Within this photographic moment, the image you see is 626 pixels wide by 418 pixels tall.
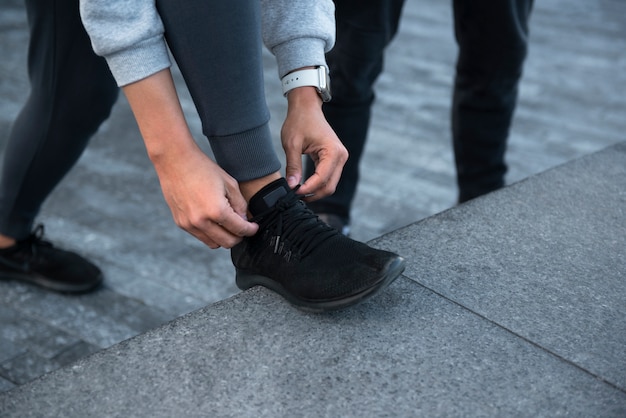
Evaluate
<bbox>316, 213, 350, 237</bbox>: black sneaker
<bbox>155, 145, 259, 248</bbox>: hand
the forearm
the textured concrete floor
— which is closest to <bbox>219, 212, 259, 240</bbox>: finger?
<bbox>155, 145, 259, 248</bbox>: hand

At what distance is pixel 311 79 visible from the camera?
1259 millimetres

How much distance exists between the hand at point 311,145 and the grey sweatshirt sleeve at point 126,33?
28cm

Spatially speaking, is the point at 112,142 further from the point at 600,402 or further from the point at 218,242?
the point at 600,402

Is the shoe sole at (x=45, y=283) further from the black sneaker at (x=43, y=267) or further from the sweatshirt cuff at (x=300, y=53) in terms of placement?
the sweatshirt cuff at (x=300, y=53)

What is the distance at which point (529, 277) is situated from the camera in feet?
3.98

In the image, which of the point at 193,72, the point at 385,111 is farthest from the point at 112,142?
the point at 193,72

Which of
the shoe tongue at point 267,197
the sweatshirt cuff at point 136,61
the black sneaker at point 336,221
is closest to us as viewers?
the sweatshirt cuff at point 136,61

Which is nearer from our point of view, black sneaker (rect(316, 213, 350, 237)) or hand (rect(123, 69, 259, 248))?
hand (rect(123, 69, 259, 248))

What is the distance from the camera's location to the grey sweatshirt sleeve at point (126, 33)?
3.34 feet

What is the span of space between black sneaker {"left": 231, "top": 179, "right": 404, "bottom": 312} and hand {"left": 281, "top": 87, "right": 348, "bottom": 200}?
5 cm

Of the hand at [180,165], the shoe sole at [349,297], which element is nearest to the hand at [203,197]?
the hand at [180,165]

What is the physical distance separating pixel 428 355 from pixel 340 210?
0.98 meters

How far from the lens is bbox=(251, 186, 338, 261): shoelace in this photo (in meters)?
1.12

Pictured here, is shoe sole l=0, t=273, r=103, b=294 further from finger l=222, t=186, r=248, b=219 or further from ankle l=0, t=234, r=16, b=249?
finger l=222, t=186, r=248, b=219
